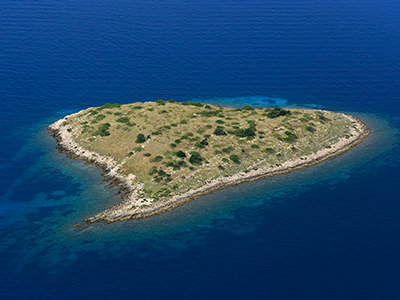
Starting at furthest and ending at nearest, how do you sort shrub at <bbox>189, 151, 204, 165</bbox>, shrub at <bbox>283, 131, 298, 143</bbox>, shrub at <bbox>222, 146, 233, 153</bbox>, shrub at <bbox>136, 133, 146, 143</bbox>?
shrub at <bbox>283, 131, 298, 143</bbox> → shrub at <bbox>136, 133, 146, 143</bbox> → shrub at <bbox>222, 146, 233, 153</bbox> → shrub at <bbox>189, 151, 204, 165</bbox>

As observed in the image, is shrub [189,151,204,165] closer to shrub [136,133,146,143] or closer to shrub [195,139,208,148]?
shrub [195,139,208,148]

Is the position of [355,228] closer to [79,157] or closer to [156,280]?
[156,280]

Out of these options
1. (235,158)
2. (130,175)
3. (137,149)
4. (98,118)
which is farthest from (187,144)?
(98,118)

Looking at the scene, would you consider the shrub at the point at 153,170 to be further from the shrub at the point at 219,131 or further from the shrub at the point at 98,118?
the shrub at the point at 98,118

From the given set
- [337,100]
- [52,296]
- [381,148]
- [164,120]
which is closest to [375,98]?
[337,100]

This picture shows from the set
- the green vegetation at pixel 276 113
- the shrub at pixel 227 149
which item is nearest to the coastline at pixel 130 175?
the shrub at pixel 227 149

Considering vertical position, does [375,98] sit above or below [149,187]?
above

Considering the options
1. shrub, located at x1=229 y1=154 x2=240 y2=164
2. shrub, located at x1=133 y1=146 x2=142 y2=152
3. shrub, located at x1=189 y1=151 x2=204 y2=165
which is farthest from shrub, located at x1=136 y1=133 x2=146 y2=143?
shrub, located at x1=229 y1=154 x2=240 y2=164

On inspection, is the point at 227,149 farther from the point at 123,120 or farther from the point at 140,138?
the point at 123,120
